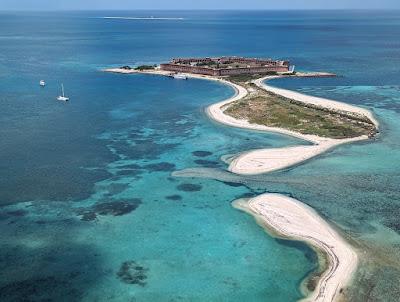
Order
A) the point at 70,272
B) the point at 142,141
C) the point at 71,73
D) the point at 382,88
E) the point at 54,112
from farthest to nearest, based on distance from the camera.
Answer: the point at 71,73, the point at 382,88, the point at 54,112, the point at 142,141, the point at 70,272

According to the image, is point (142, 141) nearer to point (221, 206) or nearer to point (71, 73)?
point (221, 206)

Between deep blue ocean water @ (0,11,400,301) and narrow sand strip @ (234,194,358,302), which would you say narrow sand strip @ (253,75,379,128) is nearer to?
deep blue ocean water @ (0,11,400,301)

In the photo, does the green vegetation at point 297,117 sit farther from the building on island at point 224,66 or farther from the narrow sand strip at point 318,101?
the building on island at point 224,66

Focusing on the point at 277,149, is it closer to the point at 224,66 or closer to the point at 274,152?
the point at 274,152

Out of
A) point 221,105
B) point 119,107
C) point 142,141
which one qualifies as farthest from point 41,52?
point 142,141

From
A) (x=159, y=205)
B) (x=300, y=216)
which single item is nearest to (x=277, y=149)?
Answer: (x=300, y=216)

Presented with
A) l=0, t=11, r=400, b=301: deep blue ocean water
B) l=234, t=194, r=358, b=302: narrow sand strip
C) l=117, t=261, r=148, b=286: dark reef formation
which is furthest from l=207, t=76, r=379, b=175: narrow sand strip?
l=117, t=261, r=148, b=286: dark reef formation

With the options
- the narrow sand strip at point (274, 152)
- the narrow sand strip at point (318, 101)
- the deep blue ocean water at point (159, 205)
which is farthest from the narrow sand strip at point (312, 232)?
the narrow sand strip at point (318, 101)
